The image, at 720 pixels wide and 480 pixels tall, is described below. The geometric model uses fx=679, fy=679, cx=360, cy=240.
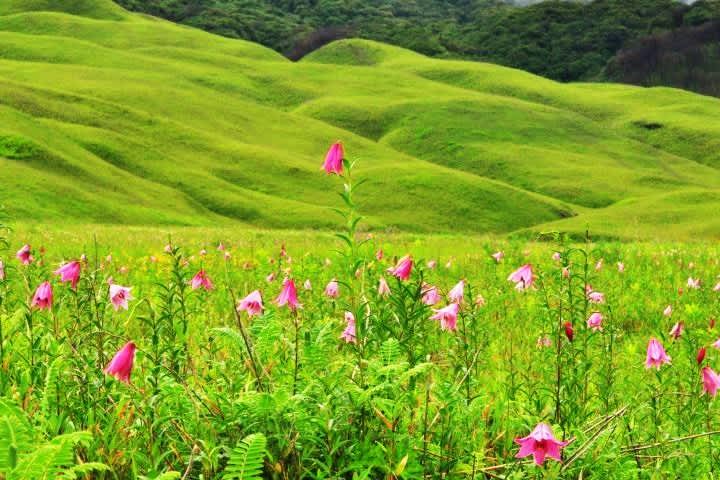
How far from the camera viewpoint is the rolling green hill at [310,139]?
47156mm

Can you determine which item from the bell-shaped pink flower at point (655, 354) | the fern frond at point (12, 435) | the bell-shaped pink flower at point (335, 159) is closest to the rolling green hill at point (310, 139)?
the bell-shaped pink flower at point (655, 354)

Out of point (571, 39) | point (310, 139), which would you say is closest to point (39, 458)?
point (310, 139)

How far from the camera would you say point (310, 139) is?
8162cm

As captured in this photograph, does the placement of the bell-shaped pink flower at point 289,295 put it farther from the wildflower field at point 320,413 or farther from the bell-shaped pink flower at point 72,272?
the bell-shaped pink flower at point 72,272

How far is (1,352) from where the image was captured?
3.48 meters

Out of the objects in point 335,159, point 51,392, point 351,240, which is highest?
point 335,159

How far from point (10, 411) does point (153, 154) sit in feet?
188

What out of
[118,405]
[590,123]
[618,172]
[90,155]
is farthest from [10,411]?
[590,123]

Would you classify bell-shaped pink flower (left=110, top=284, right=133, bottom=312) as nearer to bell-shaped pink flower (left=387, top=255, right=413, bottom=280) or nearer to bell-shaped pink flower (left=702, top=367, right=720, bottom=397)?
bell-shaped pink flower (left=387, top=255, right=413, bottom=280)

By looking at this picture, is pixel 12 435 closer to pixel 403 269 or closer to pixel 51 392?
pixel 51 392

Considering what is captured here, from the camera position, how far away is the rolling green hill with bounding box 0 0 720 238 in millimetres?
47156

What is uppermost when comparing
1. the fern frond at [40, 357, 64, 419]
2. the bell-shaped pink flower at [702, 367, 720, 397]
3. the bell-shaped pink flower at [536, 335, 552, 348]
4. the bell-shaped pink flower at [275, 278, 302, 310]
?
the bell-shaped pink flower at [275, 278, 302, 310]

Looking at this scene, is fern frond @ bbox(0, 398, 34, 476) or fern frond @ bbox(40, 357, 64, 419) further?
fern frond @ bbox(40, 357, 64, 419)

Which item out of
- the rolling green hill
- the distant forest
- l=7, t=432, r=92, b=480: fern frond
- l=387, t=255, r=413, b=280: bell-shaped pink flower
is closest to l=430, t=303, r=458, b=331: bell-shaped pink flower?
l=387, t=255, r=413, b=280: bell-shaped pink flower
